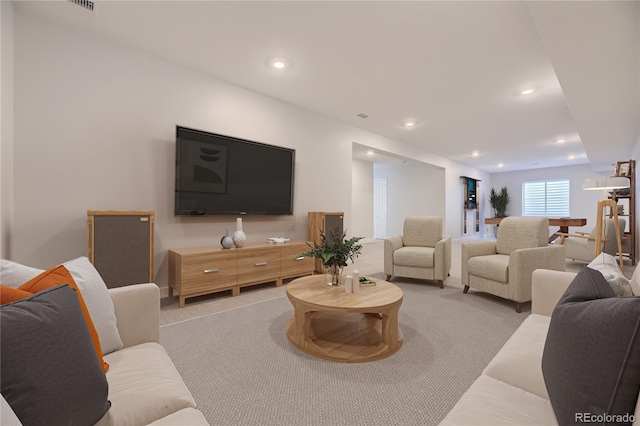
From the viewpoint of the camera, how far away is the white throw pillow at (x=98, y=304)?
106 cm

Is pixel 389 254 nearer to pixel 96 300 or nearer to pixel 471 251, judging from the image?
pixel 471 251

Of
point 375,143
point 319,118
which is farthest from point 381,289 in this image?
point 375,143

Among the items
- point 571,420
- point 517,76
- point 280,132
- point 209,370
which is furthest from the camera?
point 280,132

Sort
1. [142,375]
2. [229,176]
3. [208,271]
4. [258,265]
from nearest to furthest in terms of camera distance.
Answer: [142,375]
[208,271]
[258,265]
[229,176]

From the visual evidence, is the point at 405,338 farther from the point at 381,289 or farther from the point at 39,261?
the point at 39,261

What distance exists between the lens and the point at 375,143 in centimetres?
601

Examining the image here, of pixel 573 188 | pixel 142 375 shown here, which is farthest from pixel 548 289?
pixel 573 188

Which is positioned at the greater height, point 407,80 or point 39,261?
point 407,80

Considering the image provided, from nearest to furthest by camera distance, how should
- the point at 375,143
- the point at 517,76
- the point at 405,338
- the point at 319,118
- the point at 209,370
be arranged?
the point at 209,370, the point at 405,338, the point at 517,76, the point at 319,118, the point at 375,143

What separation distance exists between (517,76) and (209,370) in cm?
444

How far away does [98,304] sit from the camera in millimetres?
1083

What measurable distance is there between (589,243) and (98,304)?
680cm

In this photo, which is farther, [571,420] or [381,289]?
[381,289]

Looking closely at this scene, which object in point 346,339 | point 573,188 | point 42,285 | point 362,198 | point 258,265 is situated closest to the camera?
point 42,285
